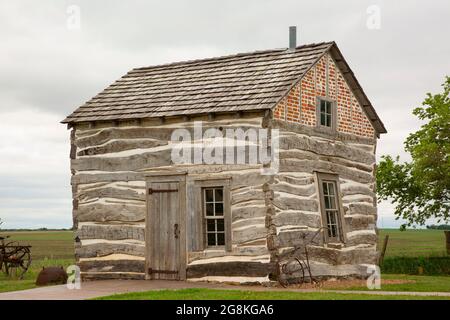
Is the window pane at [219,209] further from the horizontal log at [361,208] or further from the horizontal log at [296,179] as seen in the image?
the horizontal log at [361,208]

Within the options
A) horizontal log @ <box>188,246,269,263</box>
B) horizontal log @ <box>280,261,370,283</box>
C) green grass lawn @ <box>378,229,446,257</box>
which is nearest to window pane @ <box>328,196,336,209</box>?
horizontal log @ <box>280,261,370,283</box>

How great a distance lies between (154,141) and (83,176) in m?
2.56

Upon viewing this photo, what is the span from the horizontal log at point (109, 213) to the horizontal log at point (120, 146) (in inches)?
56.8

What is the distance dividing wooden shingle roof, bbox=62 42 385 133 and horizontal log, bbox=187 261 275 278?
3677 millimetres

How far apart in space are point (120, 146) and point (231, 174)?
3608 mm

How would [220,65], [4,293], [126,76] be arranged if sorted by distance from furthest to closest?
[126,76], [220,65], [4,293]

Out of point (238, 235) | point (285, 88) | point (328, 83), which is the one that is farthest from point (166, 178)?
point (328, 83)

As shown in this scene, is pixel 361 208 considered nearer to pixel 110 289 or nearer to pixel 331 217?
pixel 331 217

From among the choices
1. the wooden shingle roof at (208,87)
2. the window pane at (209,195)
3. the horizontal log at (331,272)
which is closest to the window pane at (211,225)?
the window pane at (209,195)

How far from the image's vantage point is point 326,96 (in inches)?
822

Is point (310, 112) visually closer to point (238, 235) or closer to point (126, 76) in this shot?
point (238, 235)

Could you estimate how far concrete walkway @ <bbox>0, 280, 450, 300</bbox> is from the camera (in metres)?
16.1

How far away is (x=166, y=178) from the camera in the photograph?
64.1 ft

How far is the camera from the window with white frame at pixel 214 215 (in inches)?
739
